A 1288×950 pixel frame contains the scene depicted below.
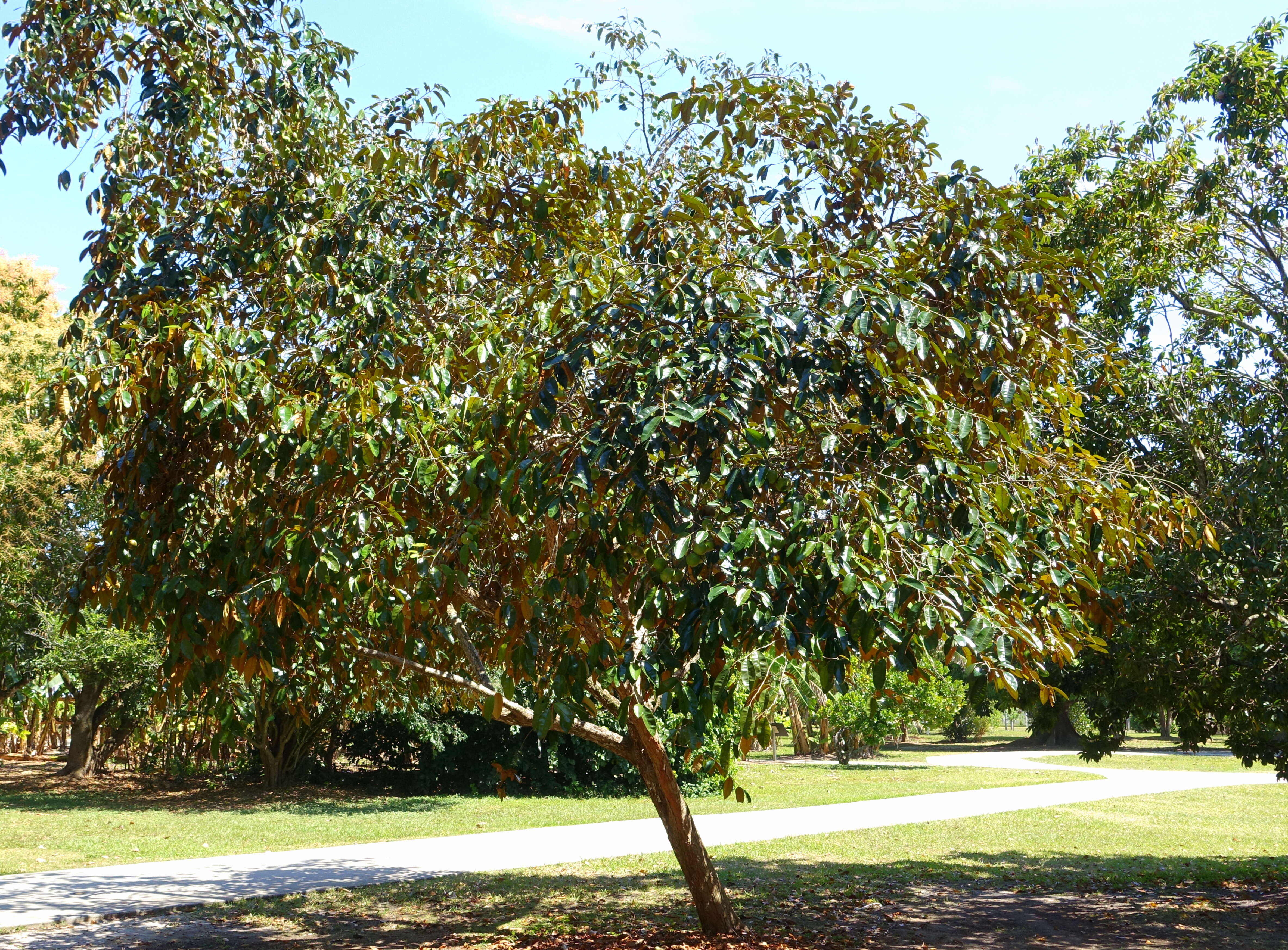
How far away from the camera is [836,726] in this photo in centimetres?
2723

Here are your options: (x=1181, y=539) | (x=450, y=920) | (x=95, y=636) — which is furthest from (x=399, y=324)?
(x=95, y=636)

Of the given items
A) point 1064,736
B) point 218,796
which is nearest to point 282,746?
point 218,796

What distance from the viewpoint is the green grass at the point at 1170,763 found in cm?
2916

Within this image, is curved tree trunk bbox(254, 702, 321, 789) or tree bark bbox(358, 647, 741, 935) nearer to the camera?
tree bark bbox(358, 647, 741, 935)

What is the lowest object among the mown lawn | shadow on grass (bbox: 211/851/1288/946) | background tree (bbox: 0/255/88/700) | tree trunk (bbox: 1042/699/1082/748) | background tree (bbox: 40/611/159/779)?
shadow on grass (bbox: 211/851/1288/946)

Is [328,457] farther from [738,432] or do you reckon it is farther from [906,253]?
[906,253]

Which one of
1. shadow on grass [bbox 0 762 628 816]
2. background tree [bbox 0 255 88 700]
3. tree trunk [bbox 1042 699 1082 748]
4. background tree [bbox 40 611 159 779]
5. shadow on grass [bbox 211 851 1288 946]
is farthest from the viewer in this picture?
tree trunk [bbox 1042 699 1082 748]

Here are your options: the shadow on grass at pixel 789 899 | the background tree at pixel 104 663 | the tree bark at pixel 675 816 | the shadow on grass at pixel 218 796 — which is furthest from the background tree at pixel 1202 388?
the background tree at pixel 104 663

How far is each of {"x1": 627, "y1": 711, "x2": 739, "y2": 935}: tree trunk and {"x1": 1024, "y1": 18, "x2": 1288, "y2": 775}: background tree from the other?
13.3ft

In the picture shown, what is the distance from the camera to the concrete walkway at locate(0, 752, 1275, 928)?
9258mm

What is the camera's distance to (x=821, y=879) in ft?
35.2

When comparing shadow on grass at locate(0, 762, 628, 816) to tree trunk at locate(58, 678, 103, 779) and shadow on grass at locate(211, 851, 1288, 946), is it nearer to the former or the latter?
tree trunk at locate(58, 678, 103, 779)

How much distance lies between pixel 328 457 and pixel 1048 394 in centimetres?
436

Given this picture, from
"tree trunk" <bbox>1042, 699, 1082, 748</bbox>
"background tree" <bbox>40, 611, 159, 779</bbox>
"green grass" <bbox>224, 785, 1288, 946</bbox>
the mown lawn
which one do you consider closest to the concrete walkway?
"green grass" <bbox>224, 785, 1288, 946</bbox>
